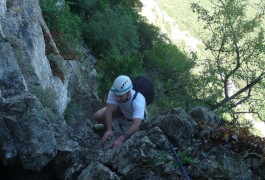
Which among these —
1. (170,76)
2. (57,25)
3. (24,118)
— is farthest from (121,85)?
(170,76)

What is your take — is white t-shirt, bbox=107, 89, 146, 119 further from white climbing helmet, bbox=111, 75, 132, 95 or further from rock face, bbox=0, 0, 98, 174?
rock face, bbox=0, 0, 98, 174

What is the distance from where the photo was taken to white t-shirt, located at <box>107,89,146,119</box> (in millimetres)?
7502

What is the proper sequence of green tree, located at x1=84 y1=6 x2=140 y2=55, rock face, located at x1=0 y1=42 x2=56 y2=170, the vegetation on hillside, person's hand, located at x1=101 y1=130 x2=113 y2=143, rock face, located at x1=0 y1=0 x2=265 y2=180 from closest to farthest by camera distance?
rock face, located at x1=0 y1=0 x2=265 y2=180, rock face, located at x1=0 y1=42 x2=56 y2=170, person's hand, located at x1=101 y1=130 x2=113 y2=143, the vegetation on hillside, green tree, located at x1=84 y1=6 x2=140 y2=55

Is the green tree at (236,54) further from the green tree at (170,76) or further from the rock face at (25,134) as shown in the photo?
the rock face at (25,134)

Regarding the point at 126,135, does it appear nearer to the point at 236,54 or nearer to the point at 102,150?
the point at 102,150

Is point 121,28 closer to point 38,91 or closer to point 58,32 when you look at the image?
point 58,32

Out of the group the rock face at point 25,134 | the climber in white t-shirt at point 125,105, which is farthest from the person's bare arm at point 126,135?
the rock face at point 25,134

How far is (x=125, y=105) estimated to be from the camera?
25.8 ft

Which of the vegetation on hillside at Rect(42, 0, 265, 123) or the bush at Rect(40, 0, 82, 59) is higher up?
the vegetation on hillside at Rect(42, 0, 265, 123)

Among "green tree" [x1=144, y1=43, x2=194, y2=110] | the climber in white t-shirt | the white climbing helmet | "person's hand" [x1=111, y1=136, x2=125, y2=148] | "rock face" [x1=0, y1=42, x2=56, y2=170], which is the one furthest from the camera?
"green tree" [x1=144, y1=43, x2=194, y2=110]

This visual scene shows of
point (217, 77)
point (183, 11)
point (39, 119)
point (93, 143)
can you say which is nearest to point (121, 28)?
point (217, 77)

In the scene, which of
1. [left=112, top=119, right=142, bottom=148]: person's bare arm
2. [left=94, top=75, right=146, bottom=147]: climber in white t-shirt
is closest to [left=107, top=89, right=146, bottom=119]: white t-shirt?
[left=94, top=75, right=146, bottom=147]: climber in white t-shirt

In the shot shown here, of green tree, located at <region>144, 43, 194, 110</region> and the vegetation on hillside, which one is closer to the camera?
the vegetation on hillside

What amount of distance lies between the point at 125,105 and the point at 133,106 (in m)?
0.30
